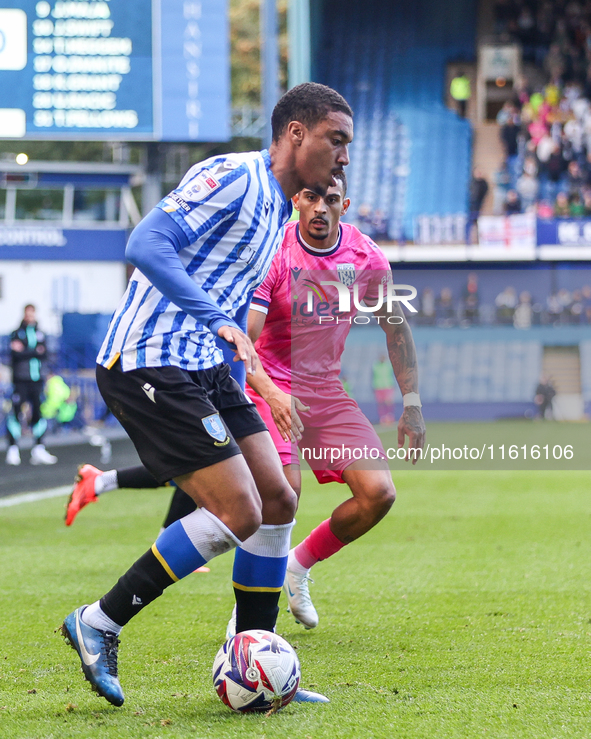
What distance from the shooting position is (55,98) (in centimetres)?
1794

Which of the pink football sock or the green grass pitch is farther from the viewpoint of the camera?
the pink football sock

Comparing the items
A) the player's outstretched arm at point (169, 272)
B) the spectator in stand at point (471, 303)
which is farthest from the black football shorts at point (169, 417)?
the spectator in stand at point (471, 303)

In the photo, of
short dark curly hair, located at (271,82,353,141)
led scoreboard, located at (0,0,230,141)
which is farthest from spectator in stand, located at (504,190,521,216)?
short dark curly hair, located at (271,82,353,141)

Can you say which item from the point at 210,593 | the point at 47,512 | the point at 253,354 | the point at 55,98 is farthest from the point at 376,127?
the point at 253,354

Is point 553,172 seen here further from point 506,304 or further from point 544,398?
point 544,398

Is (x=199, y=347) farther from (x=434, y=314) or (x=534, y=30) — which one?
(x=534, y=30)

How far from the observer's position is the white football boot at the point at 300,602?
4340mm

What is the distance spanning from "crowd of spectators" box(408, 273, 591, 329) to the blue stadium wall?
2.75 metres

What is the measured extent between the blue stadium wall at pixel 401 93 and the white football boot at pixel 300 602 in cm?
2377

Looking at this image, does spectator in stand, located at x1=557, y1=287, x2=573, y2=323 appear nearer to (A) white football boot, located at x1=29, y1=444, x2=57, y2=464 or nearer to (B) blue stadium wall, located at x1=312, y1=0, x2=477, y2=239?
(B) blue stadium wall, located at x1=312, y1=0, x2=477, y2=239

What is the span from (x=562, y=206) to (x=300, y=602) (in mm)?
24144

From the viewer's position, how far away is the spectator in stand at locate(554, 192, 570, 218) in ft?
87.4

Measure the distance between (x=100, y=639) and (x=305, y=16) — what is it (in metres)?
27.7

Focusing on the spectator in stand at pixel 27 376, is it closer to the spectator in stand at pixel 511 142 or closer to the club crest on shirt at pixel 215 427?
the club crest on shirt at pixel 215 427
